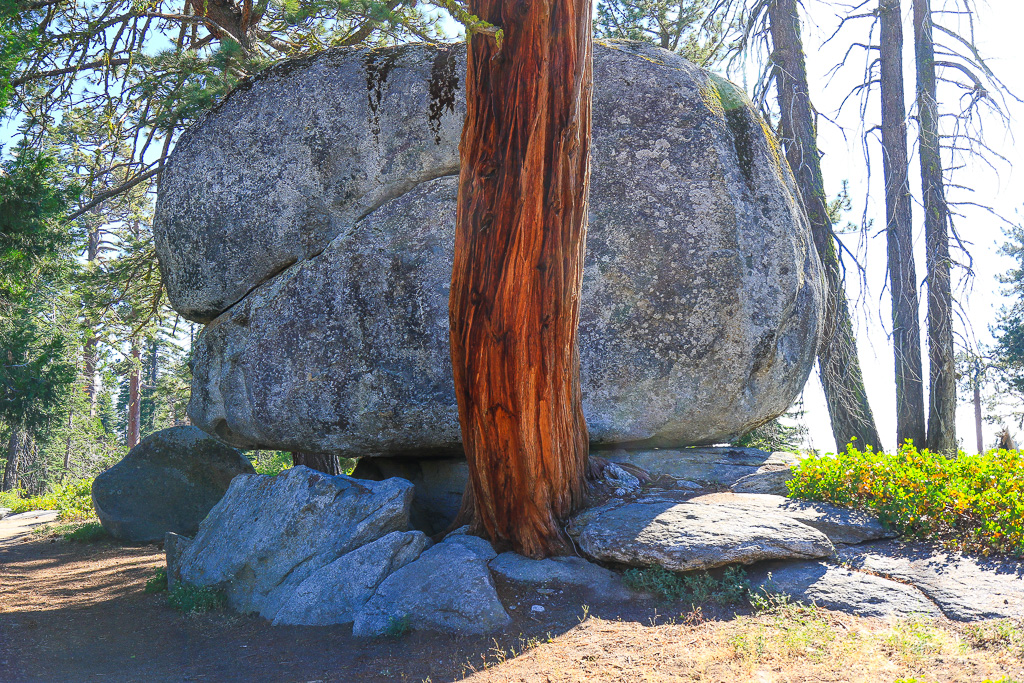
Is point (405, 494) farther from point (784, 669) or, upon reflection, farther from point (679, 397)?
point (784, 669)

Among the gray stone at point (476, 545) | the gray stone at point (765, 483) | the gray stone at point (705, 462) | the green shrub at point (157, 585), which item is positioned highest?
the gray stone at point (705, 462)

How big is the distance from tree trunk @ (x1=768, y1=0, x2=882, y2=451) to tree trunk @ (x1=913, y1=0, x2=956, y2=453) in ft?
3.06

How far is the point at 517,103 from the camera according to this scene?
5781 mm

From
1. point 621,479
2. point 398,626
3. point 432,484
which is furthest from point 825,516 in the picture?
point 432,484

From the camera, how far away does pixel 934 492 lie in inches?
239

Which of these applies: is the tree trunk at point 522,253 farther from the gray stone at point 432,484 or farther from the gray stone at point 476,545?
the gray stone at point 432,484

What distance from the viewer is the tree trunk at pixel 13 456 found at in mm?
20078

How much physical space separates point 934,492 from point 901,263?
18.1 ft

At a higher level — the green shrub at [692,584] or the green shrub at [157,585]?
the green shrub at [692,584]

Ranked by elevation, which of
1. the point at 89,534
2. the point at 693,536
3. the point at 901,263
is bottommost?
the point at 89,534

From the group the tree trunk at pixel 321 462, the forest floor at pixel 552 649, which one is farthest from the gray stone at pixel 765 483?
the tree trunk at pixel 321 462

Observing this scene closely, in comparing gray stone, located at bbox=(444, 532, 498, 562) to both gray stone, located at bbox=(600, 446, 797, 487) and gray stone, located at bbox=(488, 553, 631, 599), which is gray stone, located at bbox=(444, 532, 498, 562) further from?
gray stone, located at bbox=(600, 446, 797, 487)

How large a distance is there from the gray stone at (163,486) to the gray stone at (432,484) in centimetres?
315

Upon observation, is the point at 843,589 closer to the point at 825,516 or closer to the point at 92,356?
the point at 825,516
